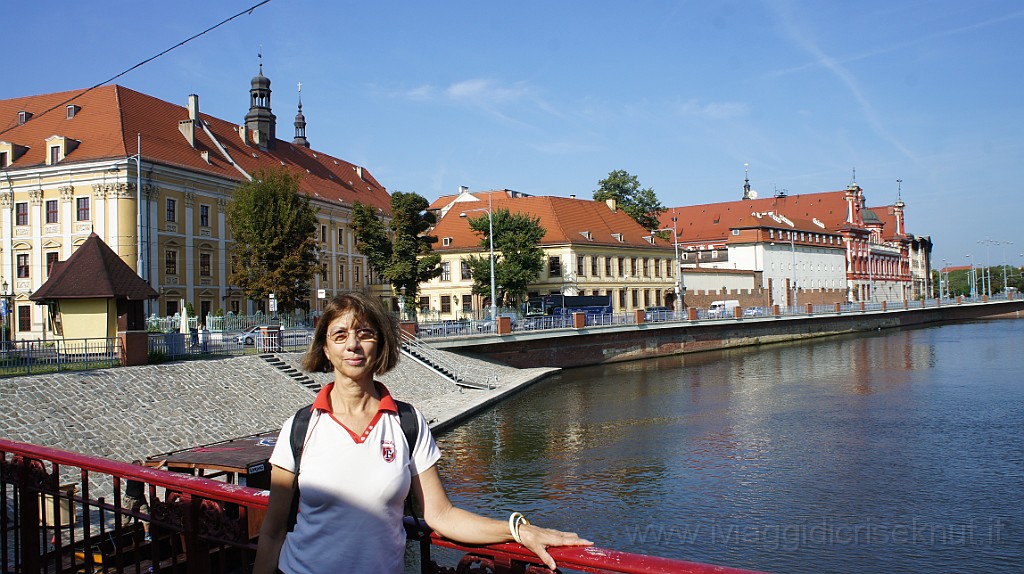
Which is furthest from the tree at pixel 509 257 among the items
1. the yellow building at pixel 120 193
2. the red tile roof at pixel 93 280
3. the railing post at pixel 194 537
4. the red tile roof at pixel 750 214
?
the railing post at pixel 194 537

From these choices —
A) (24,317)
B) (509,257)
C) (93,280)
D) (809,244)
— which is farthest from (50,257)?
(809,244)

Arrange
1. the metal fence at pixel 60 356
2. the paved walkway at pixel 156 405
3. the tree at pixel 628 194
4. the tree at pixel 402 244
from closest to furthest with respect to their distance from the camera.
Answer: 1. the paved walkway at pixel 156 405
2. the metal fence at pixel 60 356
3. the tree at pixel 402 244
4. the tree at pixel 628 194

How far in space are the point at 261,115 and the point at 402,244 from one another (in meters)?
18.9

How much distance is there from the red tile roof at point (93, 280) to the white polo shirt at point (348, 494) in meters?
24.2

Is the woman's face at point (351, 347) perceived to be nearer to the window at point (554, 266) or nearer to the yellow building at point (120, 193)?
the yellow building at point (120, 193)

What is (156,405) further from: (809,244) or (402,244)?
(809,244)

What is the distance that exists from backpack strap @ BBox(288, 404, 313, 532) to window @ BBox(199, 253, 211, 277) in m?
45.2

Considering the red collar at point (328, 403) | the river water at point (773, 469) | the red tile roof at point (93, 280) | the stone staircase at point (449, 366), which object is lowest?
the river water at point (773, 469)

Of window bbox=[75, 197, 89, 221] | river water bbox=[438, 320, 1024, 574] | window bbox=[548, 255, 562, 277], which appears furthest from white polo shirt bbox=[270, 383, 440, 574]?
window bbox=[548, 255, 562, 277]

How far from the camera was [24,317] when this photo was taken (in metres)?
41.5

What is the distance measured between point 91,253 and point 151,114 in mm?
23720

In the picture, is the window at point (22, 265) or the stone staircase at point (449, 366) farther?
the window at point (22, 265)

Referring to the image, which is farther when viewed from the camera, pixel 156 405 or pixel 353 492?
pixel 156 405

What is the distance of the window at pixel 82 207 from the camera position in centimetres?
4122
